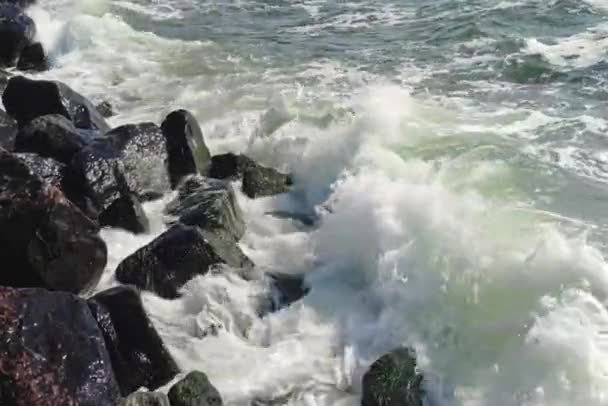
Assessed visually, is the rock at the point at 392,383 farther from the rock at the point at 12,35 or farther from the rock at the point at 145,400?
the rock at the point at 12,35

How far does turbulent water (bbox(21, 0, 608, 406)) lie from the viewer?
6406 mm

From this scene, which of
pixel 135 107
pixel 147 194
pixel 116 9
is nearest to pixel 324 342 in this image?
pixel 147 194

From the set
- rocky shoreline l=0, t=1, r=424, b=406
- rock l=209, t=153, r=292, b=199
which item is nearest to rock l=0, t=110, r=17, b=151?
rocky shoreline l=0, t=1, r=424, b=406

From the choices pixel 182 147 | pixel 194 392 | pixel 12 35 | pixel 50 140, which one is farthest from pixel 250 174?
pixel 12 35

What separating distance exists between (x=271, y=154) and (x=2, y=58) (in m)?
5.50

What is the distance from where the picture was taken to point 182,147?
30.0ft

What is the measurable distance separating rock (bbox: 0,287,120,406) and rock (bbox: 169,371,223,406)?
14.7 inches

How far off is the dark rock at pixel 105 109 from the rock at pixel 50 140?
2.49m

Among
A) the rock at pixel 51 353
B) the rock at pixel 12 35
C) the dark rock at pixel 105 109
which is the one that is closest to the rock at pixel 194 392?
the rock at pixel 51 353

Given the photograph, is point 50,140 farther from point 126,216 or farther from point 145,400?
point 145,400

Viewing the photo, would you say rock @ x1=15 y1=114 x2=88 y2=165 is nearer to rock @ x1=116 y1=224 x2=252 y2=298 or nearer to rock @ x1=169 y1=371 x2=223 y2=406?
rock @ x1=116 y1=224 x2=252 y2=298

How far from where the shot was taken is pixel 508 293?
22.7ft

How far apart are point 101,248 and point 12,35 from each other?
25.9 feet

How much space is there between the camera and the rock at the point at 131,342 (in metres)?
5.88
